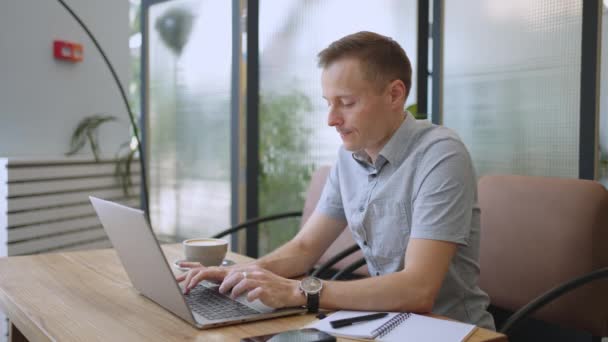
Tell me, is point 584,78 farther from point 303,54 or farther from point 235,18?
point 235,18

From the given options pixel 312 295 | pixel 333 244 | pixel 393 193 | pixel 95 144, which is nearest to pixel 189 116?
pixel 95 144

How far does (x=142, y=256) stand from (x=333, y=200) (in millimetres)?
729

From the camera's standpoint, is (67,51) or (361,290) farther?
(67,51)

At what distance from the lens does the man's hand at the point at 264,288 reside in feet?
3.56

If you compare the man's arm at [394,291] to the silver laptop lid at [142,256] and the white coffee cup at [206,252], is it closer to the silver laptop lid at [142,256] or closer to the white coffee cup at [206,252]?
the silver laptop lid at [142,256]

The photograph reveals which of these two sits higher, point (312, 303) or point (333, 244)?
point (312, 303)

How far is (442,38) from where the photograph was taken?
279cm

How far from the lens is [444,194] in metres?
1.28

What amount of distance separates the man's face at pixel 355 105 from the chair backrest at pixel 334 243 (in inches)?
34.5

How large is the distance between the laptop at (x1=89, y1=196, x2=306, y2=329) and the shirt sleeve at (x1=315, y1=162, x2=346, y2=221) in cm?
55

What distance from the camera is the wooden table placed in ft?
3.16

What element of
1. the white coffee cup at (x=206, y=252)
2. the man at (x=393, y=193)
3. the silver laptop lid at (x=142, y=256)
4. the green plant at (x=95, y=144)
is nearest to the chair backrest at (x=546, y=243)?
the man at (x=393, y=193)

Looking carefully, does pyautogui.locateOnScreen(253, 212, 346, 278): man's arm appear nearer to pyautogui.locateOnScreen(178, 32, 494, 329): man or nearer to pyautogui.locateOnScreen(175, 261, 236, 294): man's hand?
pyautogui.locateOnScreen(178, 32, 494, 329): man

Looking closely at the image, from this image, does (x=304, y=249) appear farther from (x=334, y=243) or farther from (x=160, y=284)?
(x=334, y=243)
